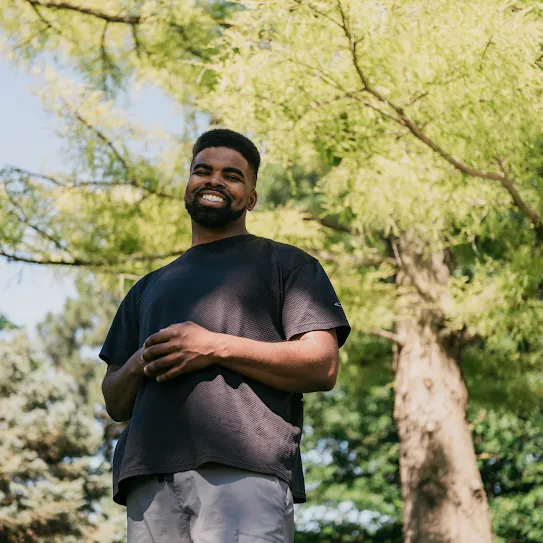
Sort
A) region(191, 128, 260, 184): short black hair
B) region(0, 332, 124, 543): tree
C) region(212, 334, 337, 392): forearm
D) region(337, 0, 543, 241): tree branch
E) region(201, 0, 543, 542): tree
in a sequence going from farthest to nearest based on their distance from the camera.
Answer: region(0, 332, 124, 543): tree < region(337, 0, 543, 241): tree branch < region(201, 0, 543, 542): tree < region(191, 128, 260, 184): short black hair < region(212, 334, 337, 392): forearm

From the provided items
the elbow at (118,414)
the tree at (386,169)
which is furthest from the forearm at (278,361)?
the tree at (386,169)

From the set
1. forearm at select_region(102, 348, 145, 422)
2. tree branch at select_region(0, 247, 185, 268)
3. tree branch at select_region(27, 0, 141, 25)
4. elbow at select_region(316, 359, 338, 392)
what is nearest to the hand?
forearm at select_region(102, 348, 145, 422)

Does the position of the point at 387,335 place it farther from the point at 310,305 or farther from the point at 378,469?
the point at 378,469

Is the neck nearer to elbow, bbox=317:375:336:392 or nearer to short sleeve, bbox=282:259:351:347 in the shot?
short sleeve, bbox=282:259:351:347

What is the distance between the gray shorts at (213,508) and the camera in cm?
156

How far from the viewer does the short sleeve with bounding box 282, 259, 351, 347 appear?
→ 68.9 inches

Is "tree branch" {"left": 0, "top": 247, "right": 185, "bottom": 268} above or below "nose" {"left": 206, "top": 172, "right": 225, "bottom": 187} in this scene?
above

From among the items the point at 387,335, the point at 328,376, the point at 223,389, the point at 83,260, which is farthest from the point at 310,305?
the point at 387,335

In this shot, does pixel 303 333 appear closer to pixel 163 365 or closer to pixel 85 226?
pixel 163 365

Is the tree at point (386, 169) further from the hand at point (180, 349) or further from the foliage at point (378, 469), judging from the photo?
the foliage at point (378, 469)

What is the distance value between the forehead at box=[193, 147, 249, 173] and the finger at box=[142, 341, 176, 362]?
20.4 inches

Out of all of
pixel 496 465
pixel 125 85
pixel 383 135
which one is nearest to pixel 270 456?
pixel 383 135

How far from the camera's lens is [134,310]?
79.0 inches

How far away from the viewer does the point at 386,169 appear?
378cm
